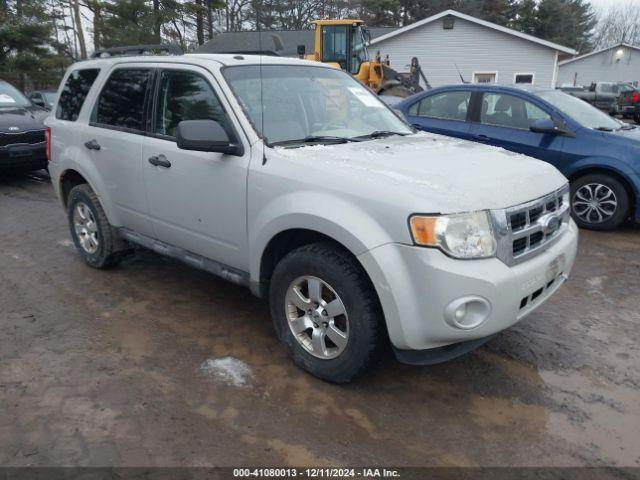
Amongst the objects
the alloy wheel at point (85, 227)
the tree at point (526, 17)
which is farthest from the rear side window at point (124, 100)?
the tree at point (526, 17)

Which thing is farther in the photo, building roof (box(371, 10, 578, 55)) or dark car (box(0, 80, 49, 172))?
building roof (box(371, 10, 578, 55))

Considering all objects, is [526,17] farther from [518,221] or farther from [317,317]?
[317,317]

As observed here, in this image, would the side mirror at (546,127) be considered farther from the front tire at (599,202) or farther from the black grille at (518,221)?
the black grille at (518,221)

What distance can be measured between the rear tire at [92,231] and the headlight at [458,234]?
3139mm

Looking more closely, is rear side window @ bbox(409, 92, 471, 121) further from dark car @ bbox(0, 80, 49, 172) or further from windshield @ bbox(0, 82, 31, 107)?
windshield @ bbox(0, 82, 31, 107)

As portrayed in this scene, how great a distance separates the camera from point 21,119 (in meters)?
8.57

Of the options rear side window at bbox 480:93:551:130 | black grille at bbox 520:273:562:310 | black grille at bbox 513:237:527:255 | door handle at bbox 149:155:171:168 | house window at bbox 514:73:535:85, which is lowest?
black grille at bbox 520:273:562:310

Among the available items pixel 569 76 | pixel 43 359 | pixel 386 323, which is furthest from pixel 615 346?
pixel 569 76

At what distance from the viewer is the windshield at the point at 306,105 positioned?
347cm

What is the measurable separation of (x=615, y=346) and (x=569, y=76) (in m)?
Result: 51.5

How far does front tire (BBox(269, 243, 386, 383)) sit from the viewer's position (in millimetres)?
2812

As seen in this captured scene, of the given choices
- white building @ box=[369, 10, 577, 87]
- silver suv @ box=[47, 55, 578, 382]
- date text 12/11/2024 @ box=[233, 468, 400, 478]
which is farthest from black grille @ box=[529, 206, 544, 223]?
white building @ box=[369, 10, 577, 87]

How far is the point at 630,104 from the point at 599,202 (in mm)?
19423

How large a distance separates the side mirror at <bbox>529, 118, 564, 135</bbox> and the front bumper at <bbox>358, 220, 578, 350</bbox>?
164 inches
